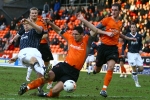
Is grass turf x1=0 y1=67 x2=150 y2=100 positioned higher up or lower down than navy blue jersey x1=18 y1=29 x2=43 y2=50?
lower down

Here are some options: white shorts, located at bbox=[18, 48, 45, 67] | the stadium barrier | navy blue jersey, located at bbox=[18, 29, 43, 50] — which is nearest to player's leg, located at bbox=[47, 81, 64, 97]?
white shorts, located at bbox=[18, 48, 45, 67]

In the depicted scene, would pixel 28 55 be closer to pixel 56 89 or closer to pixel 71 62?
pixel 71 62

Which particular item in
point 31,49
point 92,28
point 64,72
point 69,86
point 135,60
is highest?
point 92,28

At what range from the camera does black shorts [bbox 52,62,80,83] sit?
13211 mm

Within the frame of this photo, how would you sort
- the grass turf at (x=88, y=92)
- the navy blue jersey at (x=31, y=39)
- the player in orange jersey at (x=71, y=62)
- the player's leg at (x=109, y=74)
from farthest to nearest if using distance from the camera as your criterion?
the player's leg at (x=109, y=74)
the navy blue jersey at (x=31, y=39)
the grass turf at (x=88, y=92)
the player in orange jersey at (x=71, y=62)

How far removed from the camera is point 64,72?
1322 cm

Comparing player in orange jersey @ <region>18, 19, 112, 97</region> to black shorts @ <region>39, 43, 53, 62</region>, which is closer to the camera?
player in orange jersey @ <region>18, 19, 112, 97</region>

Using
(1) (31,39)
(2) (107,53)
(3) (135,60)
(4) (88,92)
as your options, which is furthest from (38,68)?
(3) (135,60)

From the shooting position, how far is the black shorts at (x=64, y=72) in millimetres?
13211

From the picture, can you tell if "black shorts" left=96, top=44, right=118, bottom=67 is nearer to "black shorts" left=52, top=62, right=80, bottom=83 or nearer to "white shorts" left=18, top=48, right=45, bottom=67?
"black shorts" left=52, top=62, right=80, bottom=83

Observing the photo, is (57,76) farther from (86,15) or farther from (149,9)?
(86,15)

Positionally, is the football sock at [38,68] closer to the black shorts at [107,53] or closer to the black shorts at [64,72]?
the black shorts at [64,72]

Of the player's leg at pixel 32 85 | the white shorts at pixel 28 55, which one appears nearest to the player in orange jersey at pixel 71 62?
the player's leg at pixel 32 85

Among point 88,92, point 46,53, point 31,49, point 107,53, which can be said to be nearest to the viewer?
point 31,49
